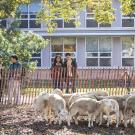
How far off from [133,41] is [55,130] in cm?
2679

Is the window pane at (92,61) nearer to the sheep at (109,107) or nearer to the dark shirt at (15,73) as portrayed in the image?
the dark shirt at (15,73)

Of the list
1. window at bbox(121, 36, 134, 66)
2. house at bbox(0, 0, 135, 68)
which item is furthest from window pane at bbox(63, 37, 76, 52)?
window at bbox(121, 36, 134, 66)

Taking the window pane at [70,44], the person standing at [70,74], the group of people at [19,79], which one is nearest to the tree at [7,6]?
the group of people at [19,79]

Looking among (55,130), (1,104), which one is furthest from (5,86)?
(55,130)

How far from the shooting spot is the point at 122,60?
125 ft

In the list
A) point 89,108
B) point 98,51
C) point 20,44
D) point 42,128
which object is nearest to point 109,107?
point 89,108

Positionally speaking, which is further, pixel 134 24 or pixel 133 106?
pixel 134 24

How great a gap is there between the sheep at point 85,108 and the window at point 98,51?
25886 millimetres

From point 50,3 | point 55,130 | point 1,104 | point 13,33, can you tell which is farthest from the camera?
point 13,33

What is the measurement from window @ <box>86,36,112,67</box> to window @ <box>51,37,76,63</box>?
1.11m

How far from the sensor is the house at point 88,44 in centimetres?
3812

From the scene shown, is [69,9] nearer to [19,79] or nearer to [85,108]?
[19,79]

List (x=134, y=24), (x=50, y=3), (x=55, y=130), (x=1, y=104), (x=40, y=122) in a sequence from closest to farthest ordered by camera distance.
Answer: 1. (x=55, y=130)
2. (x=40, y=122)
3. (x=1, y=104)
4. (x=50, y=3)
5. (x=134, y=24)

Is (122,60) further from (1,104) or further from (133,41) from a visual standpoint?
(1,104)
